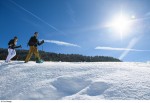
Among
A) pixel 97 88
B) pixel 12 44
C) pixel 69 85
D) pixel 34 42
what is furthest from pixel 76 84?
pixel 12 44

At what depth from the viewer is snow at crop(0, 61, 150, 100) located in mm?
8922

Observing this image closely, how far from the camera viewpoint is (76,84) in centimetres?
1005

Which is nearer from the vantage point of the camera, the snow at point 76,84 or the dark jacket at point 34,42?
the snow at point 76,84

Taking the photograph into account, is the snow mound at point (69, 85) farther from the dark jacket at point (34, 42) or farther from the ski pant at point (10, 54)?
the ski pant at point (10, 54)

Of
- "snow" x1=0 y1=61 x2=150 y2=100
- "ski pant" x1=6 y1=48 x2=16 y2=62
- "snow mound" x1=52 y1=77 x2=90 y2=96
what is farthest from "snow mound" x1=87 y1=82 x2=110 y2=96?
"ski pant" x1=6 y1=48 x2=16 y2=62

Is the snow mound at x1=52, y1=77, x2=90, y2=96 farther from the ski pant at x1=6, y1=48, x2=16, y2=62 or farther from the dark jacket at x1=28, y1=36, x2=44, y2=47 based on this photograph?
the ski pant at x1=6, y1=48, x2=16, y2=62

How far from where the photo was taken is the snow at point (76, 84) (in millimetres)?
8922

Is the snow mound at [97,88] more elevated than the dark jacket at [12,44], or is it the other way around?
the dark jacket at [12,44]

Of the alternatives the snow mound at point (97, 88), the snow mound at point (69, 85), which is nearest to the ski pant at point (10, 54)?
the snow mound at point (69, 85)

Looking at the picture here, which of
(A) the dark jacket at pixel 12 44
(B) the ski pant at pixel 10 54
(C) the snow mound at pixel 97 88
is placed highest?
(A) the dark jacket at pixel 12 44

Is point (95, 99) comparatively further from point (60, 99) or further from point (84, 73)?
point (84, 73)

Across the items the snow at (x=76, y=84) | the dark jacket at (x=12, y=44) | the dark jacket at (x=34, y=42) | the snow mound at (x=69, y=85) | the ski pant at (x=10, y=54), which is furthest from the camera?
the ski pant at (x=10, y=54)

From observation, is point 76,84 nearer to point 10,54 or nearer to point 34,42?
point 34,42

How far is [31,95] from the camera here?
9.09m
